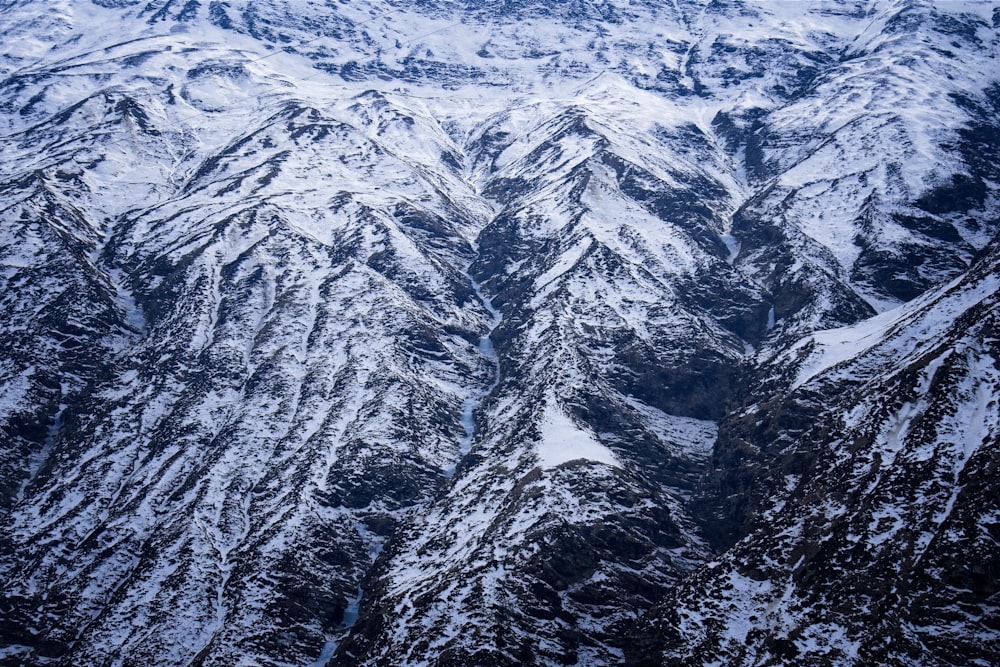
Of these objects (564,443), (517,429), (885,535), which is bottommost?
(885,535)

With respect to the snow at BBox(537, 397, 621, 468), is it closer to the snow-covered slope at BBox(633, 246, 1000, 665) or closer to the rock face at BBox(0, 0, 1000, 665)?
the rock face at BBox(0, 0, 1000, 665)

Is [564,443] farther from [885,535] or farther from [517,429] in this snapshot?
[885,535]

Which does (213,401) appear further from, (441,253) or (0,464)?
(441,253)

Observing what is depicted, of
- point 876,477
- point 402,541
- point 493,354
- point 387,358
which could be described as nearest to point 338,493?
point 402,541

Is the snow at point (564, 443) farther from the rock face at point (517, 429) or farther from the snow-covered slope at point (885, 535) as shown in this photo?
the snow-covered slope at point (885, 535)

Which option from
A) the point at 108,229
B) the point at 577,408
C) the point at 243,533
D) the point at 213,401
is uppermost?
the point at 108,229

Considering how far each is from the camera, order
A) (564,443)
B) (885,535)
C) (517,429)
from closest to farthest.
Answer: (885,535) → (564,443) → (517,429)

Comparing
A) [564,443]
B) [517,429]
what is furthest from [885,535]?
[517,429]

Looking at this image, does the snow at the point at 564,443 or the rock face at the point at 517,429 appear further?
the snow at the point at 564,443

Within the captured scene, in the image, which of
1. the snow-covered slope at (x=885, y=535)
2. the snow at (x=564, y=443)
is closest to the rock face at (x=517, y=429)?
the snow-covered slope at (x=885, y=535)
